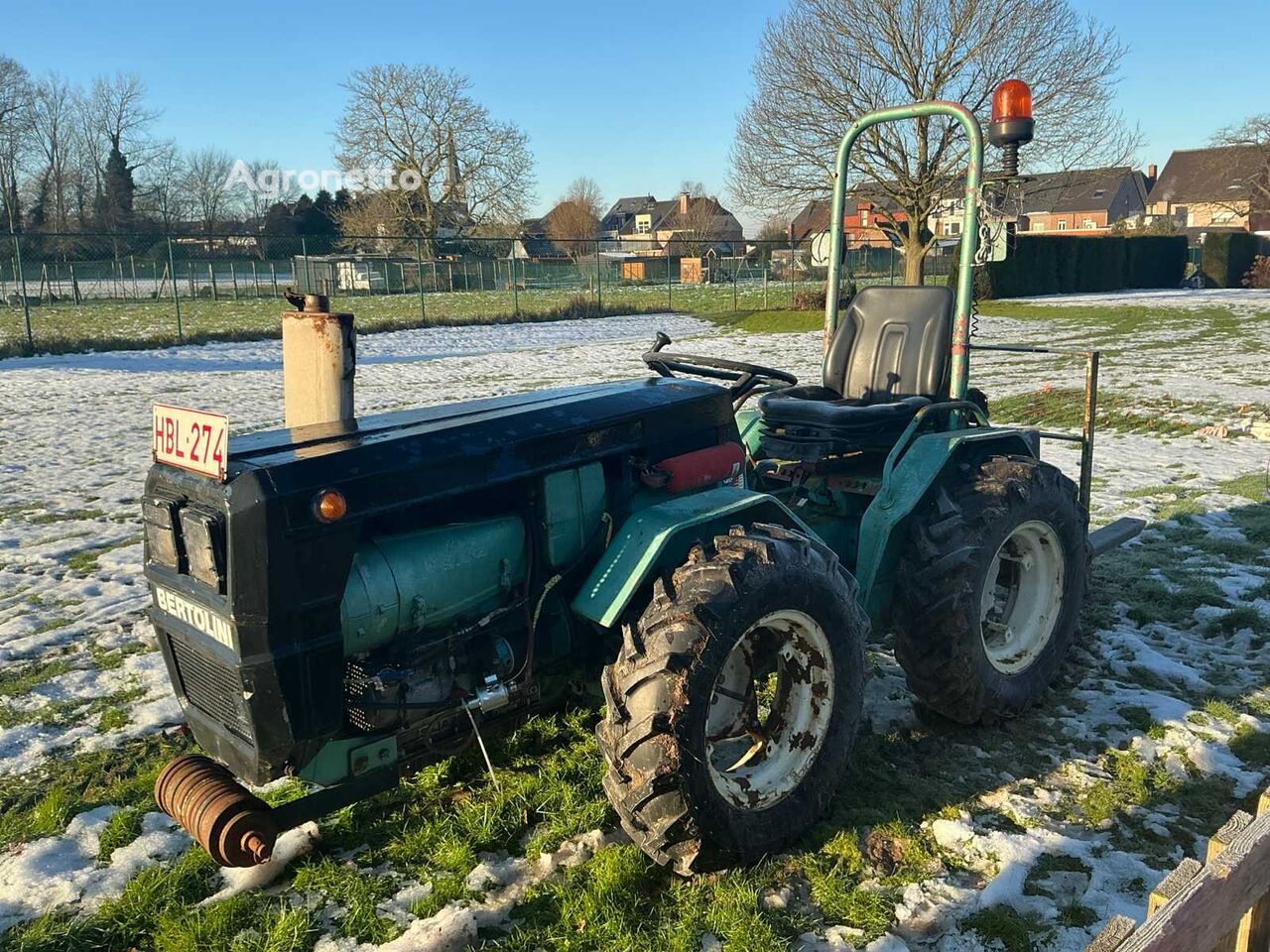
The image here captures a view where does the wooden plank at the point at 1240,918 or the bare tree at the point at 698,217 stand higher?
the bare tree at the point at 698,217

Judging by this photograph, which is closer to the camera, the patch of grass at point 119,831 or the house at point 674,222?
the patch of grass at point 119,831

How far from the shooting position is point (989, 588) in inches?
141

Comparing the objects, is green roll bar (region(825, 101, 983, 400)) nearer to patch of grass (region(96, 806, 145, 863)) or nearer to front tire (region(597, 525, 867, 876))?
front tire (region(597, 525, 867, 876))

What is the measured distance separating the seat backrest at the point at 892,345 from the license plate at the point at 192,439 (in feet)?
9.23

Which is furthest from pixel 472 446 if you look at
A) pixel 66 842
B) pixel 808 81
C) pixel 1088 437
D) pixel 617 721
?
pixel 808 81

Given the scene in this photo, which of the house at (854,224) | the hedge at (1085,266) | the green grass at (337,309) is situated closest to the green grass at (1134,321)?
the hedge at (1085,266)

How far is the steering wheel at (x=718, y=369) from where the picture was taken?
137 inches

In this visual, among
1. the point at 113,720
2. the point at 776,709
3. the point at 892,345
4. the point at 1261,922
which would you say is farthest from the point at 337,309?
the point at 1261,922

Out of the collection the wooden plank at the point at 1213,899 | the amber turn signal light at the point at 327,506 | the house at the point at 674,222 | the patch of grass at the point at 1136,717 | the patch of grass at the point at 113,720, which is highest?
the house at the point at 674,222

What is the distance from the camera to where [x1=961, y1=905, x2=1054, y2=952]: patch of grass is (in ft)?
7.76

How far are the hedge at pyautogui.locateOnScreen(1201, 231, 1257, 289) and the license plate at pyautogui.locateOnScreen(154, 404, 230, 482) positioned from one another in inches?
1567

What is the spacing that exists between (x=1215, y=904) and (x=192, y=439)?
7.66 ft

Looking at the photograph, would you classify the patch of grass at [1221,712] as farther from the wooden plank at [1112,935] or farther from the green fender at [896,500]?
the wooden plank at [1112,935]

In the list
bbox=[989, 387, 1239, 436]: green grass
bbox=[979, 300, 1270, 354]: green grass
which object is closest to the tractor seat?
bbox=[989, 387, 1239, 436]: green grass
